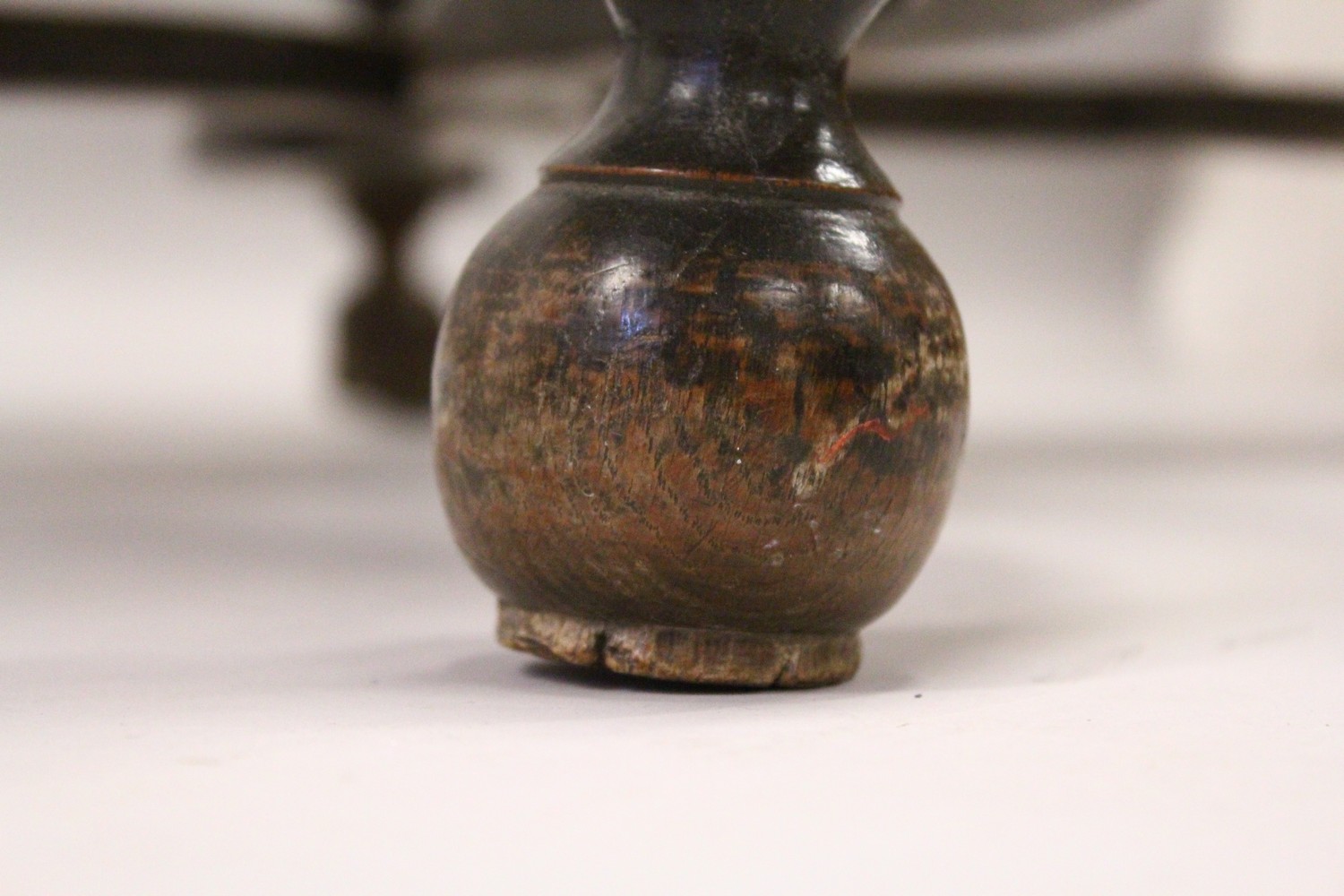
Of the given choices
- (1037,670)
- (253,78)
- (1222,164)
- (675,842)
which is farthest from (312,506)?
(1222,164)

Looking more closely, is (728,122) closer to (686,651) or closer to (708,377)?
(708,377)

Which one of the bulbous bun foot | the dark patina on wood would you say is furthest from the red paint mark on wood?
the bulbous bun foot

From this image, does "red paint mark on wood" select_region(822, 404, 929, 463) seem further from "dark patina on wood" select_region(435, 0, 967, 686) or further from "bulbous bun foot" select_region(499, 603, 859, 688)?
"bulbous bun foot" select_region(499, 603, 859, 688)

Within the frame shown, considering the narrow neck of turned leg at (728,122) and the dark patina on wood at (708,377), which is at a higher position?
the narrow neck of turned leg at (728,122)

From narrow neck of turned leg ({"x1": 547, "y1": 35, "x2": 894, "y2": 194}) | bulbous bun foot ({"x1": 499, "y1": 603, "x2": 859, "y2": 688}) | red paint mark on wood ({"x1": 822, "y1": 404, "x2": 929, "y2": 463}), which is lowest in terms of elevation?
bulbous bun foot ({"x1": 499, "y1": 603, "x2": 859, "y2": 688})

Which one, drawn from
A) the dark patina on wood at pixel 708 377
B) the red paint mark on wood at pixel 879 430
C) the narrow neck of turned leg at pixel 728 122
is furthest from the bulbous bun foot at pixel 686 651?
the narrow neck of turned leg at pixel 728 122

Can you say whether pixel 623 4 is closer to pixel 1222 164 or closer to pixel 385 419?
pixel 385 419

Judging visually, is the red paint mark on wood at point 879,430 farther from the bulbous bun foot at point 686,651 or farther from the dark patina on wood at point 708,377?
the bulbous bun foot at point 686,651
